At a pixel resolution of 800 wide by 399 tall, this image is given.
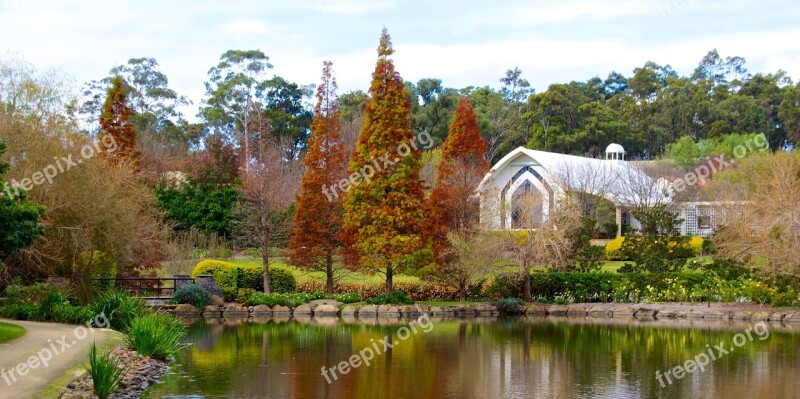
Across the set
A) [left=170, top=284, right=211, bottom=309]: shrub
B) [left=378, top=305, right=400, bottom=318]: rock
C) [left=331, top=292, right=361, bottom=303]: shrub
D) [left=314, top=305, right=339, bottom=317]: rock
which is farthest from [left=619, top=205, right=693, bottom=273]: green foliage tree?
[left=170, top=284, right=211, bottom=309]: shrub

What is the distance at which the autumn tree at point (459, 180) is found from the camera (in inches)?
1191

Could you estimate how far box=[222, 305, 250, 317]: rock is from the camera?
94.5 feet

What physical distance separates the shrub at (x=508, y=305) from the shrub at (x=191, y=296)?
9.85m

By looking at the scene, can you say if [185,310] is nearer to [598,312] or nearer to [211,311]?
[211,311]

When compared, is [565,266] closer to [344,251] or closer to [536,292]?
[536,292]

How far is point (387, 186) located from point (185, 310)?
7.87 m

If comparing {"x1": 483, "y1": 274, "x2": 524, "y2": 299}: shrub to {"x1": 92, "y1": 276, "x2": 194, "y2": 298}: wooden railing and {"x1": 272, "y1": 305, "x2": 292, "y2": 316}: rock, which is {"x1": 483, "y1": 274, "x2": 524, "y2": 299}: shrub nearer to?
{"x1": 272, "y1": 305, "x2": 292, "y2": 316}: rock

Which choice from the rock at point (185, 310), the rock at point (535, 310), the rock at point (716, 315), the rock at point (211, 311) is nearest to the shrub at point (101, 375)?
the rock at point (185, 310)

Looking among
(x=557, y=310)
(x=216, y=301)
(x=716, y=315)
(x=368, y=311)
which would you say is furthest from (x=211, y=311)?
(x=716, y=315)

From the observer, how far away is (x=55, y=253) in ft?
76.3

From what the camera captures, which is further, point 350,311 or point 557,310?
point 557,310

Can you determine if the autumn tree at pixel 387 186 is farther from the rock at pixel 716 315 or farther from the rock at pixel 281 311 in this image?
the rock at pixel 716 315

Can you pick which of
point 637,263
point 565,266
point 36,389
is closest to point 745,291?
point 637,263

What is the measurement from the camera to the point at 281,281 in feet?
104
